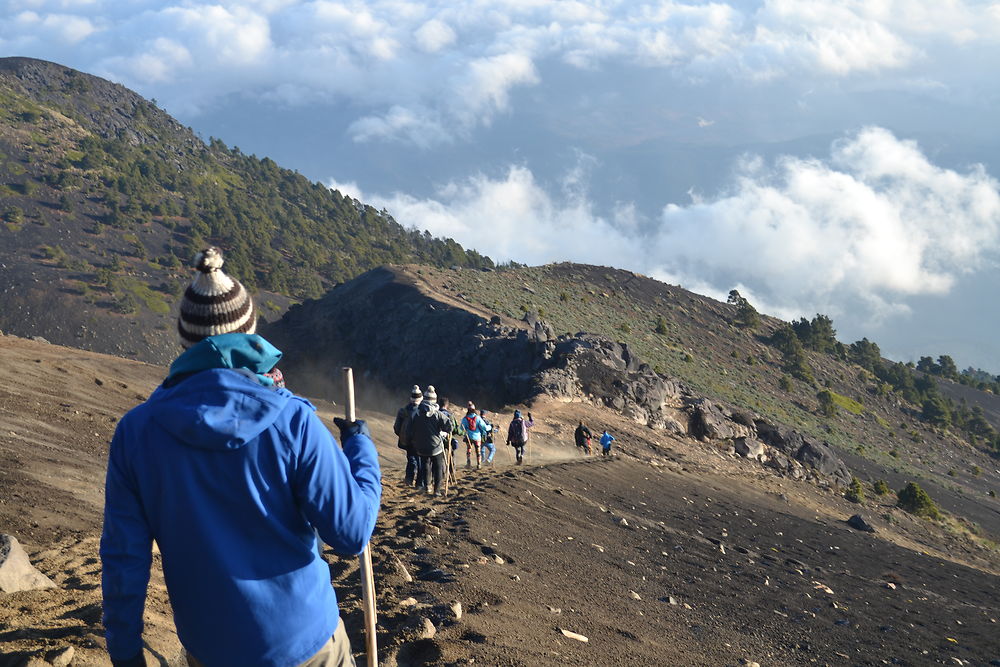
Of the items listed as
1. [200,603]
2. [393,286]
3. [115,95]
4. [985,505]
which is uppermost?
[115,95]

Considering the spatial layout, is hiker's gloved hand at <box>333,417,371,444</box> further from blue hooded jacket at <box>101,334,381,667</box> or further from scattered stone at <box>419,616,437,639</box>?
scattered stone at <box>419,616,437,639</box>

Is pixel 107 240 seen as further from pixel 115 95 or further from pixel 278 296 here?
pixel 115 95

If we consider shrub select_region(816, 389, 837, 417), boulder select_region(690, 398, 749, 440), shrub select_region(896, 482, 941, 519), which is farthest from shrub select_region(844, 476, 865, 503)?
shrub select_region(816, 389, 837, 417)

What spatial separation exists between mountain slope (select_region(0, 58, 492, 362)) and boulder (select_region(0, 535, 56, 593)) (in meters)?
67.2

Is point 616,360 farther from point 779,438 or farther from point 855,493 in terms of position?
point 855,493

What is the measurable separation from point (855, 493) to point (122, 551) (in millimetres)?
37760

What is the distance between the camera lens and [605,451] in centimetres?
2570

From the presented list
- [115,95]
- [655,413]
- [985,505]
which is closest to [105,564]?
[655,413]

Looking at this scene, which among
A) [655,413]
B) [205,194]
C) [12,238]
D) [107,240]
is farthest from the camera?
[205,194]

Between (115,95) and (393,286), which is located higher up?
(115,95)

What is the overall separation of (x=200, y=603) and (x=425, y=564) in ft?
17.4

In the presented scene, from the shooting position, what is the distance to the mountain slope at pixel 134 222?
72688mm

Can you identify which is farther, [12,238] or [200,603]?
[12,238]

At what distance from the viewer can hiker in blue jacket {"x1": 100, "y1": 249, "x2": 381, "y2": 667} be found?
92.6 inches
